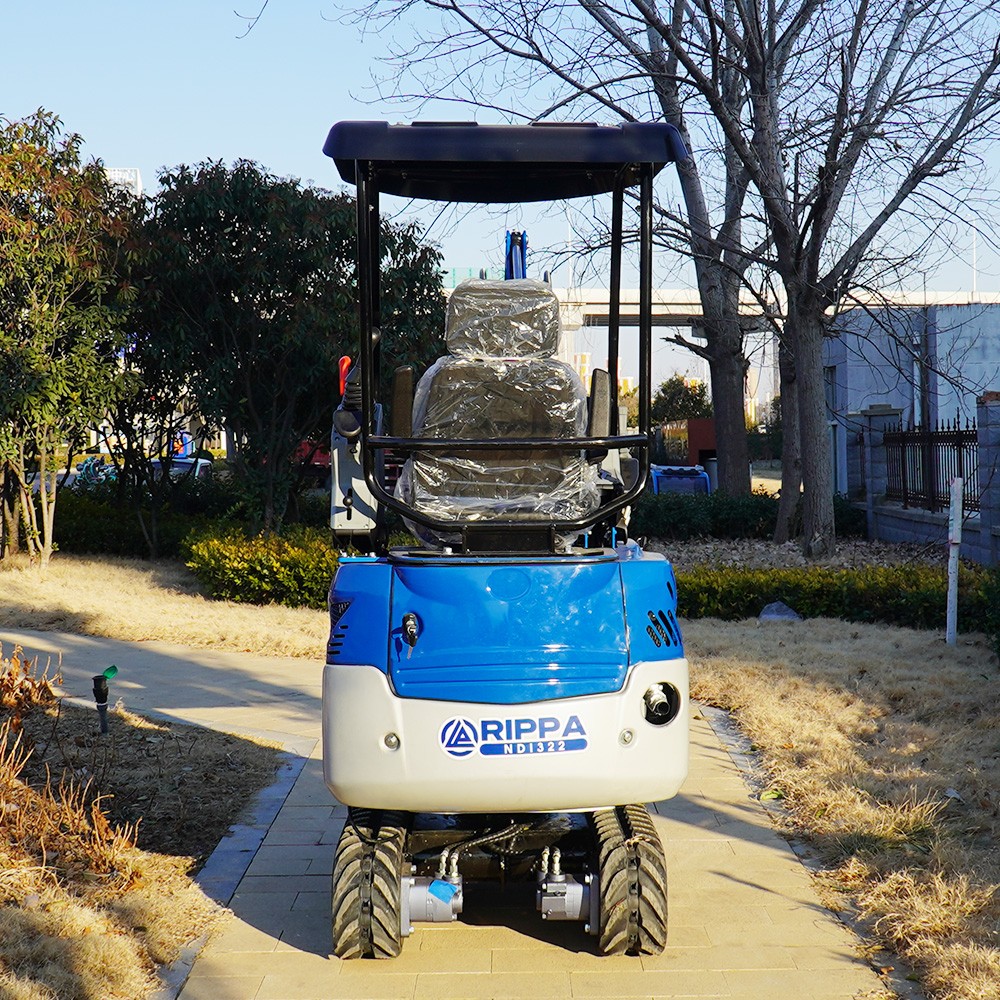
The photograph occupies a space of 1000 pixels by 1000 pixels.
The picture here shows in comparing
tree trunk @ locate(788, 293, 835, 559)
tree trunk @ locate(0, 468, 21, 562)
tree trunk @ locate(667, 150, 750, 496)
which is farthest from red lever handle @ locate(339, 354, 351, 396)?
tree trunk @ locate(0, 468, 21, 562)

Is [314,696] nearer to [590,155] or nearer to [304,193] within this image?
[590,155]

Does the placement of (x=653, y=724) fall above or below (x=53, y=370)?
below

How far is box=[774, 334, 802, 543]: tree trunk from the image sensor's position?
14.5m

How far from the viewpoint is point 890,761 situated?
6.34m

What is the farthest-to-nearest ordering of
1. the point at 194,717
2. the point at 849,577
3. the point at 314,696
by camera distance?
the point at 849,577, the point at 314,696, the point at 194,717

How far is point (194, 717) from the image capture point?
25.7ft

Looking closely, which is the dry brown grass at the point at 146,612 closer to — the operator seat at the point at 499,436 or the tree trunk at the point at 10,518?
the tree trunk at the point at 10,518

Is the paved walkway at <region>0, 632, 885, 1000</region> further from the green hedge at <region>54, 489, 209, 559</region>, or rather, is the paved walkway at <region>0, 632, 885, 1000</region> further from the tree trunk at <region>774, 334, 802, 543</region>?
the green hedge at <region>54, 489, 209, 559</region>

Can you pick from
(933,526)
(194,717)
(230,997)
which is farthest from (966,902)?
(933,526)

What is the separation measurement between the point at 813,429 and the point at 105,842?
31.6 ft

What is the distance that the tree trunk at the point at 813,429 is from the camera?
12.7 metres

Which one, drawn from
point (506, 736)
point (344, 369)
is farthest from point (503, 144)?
point (506, 736)

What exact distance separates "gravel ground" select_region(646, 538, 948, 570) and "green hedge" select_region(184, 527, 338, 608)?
366 centimetres

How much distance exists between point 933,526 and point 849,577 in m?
4.00
